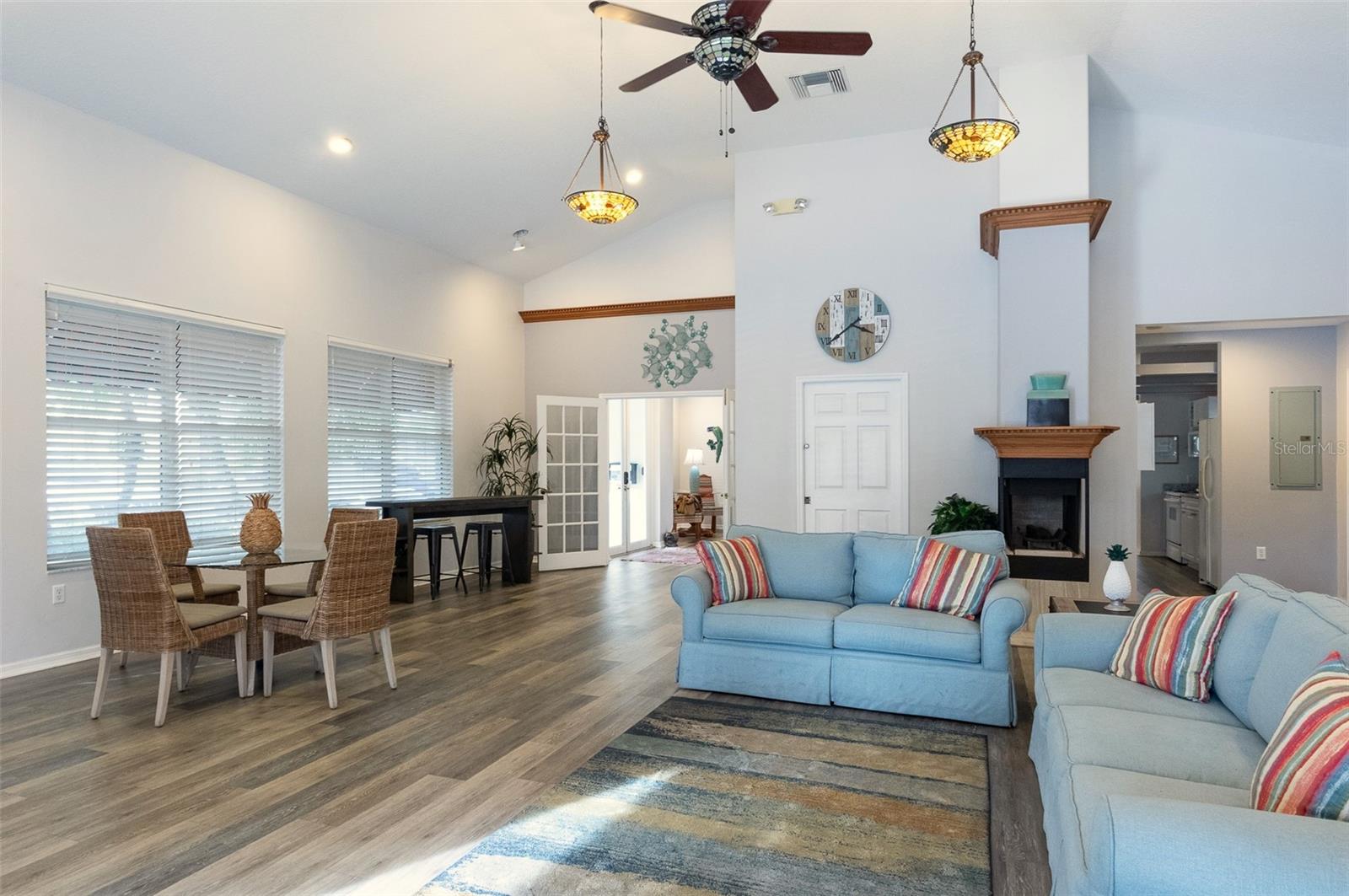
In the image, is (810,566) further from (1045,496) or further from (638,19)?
(638,19)

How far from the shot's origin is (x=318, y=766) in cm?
328

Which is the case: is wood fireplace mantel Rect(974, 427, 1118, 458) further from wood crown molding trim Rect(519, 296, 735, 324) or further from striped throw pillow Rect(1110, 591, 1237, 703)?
wood crown molding trim Rect(519, 296, 735, 324)

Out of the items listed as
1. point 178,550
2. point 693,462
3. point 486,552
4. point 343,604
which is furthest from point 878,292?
point 693,462

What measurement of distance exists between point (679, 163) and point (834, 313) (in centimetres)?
217

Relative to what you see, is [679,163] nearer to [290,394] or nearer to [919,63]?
[919,63]

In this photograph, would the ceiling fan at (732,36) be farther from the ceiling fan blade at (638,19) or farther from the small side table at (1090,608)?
the small side table at (1090,608)

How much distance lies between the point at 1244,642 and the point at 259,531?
4.41 meters

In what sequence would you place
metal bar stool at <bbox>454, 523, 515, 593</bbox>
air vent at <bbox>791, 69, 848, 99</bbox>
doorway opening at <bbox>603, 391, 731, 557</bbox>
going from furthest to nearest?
doorway opening at <bbox>603, 391, 731, 557</bbox> < metal bar stool at <bbox>454, 523, 515, 593</bbox> < air vent at <bbox>791, 69, 848, 99</bbox>

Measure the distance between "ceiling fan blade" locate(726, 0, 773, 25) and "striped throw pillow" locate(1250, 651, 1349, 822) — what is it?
9.10 ft

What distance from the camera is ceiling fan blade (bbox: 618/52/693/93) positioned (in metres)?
3.60

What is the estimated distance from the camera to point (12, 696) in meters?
4.30

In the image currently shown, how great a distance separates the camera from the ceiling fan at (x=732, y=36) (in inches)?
126

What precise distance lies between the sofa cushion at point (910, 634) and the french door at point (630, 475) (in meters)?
6.50

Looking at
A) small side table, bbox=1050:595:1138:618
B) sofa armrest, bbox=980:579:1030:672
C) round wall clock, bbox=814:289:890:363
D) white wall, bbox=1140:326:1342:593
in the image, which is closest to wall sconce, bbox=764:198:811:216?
round wall clock, bbox=814:289:890:363
